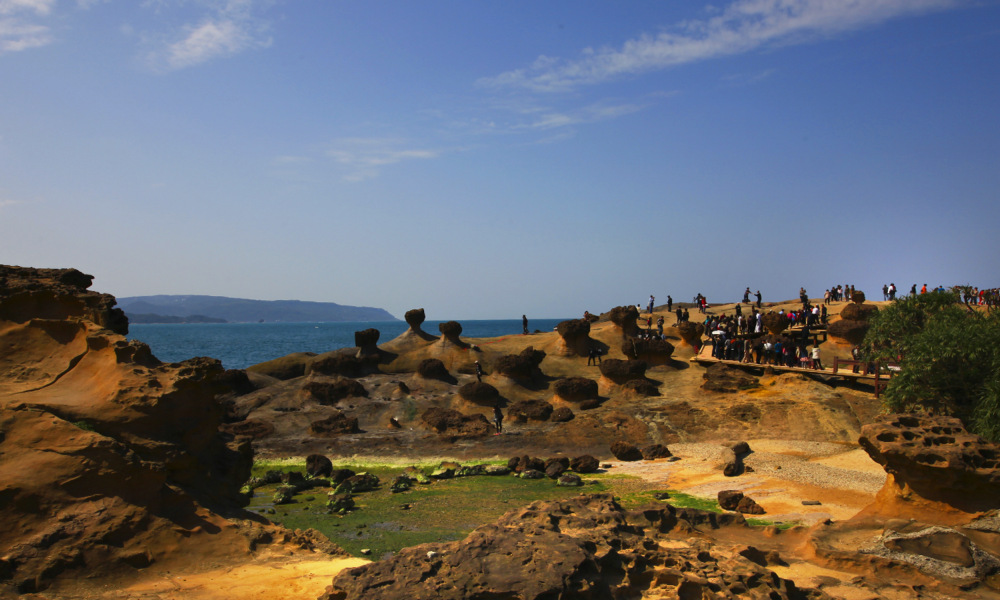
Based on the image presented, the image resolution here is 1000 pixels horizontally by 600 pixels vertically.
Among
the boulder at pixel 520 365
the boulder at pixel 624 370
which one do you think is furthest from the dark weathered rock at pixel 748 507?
the boulder at pixel 520 365

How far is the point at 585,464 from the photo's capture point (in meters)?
24.7

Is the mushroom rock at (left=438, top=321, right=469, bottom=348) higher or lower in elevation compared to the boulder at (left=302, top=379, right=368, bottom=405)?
higher

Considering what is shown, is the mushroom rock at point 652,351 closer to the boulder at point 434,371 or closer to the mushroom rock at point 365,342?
the boulder at point 434,371

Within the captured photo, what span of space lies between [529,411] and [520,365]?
4.92 metres

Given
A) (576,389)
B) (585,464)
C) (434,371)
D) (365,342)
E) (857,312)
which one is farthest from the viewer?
(365,342)

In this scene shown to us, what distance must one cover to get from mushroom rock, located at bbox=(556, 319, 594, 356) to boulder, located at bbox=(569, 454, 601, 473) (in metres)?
15.2

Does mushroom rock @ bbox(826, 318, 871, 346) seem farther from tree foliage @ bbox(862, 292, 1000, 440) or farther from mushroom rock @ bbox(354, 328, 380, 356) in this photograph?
mushroom rock @ bbox(354, 328, 380, 356)

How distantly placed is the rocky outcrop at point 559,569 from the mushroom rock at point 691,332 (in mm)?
31470

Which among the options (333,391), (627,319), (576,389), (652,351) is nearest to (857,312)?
(652,351)

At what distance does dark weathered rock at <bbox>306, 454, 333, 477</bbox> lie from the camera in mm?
24781

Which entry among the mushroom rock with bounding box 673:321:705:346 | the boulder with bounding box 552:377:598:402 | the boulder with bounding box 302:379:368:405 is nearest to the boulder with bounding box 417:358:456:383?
the boulder with bounding box 302:379:368:405

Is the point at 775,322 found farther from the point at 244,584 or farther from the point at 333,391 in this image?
the point at 244,584

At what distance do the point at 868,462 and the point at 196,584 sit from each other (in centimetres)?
2101

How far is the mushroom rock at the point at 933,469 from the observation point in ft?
39.8
